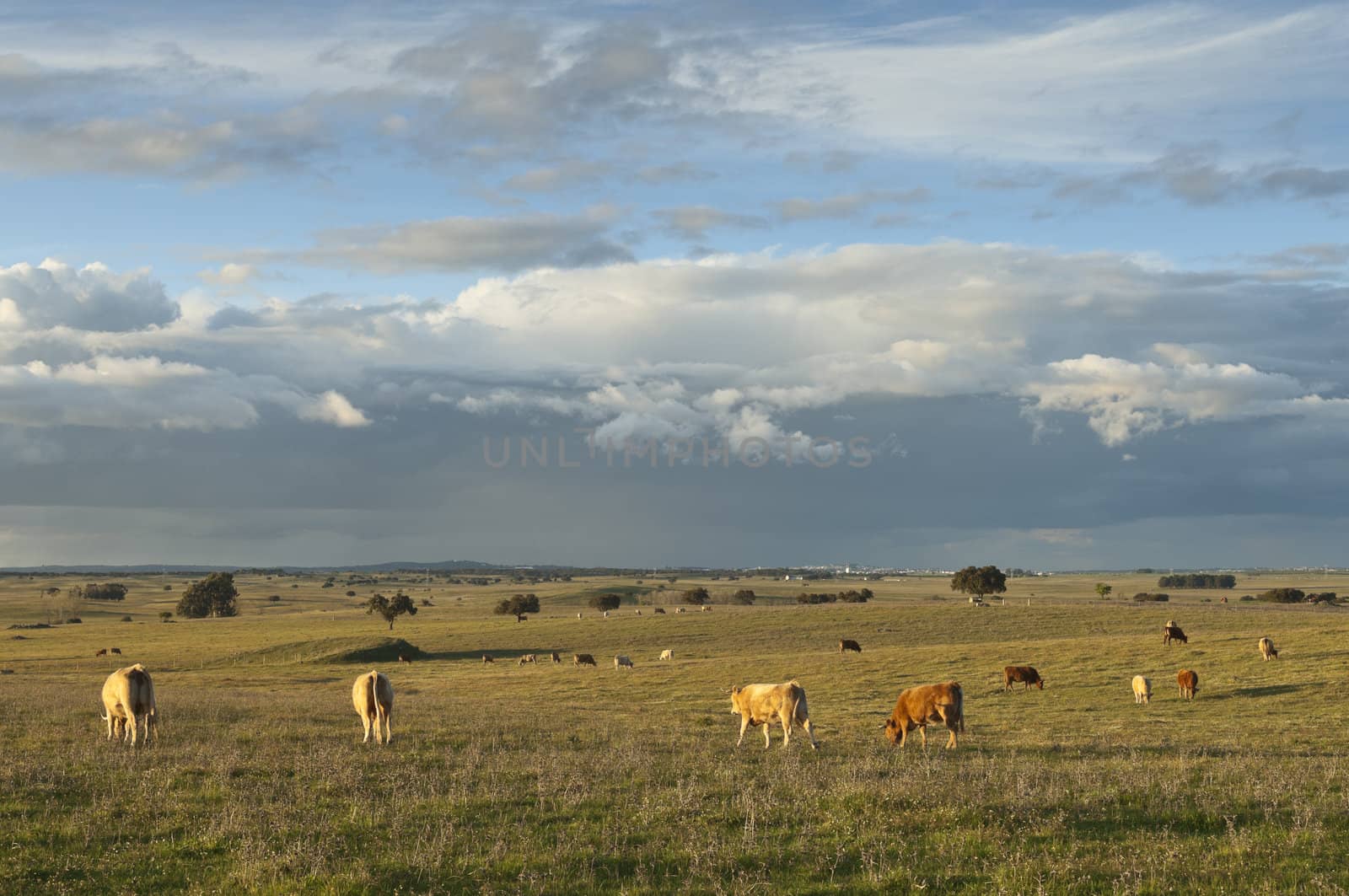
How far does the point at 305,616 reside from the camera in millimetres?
121750

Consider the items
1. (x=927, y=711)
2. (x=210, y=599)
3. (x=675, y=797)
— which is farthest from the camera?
(x=210, y=599)

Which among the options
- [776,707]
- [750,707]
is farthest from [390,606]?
[776,707]

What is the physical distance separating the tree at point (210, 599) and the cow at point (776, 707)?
120 m

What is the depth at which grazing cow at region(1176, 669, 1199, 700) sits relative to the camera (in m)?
36.8

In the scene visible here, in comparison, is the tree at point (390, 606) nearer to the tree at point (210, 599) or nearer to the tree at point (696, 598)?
the tree at point (210, 599)

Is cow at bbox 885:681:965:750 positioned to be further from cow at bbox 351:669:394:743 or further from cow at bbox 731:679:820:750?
cow at bbox 351:669:394:743

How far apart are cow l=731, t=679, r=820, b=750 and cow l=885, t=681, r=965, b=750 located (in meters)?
1.92

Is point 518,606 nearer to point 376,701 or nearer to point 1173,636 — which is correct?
point 1173,636

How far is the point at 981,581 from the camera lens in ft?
414

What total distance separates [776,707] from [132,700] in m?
13.5

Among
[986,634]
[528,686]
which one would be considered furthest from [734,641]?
[528,686]

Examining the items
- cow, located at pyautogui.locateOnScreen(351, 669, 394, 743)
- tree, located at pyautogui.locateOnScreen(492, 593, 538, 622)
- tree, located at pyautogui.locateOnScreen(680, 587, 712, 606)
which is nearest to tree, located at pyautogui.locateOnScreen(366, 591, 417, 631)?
tree, located at pyautogui.locateOnScreen(492, 593, 538, 622)

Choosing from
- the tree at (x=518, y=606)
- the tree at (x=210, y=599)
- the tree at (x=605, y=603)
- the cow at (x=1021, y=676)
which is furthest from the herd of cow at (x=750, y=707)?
the tree at (x=210, y=599)

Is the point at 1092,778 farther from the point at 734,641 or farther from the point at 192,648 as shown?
the point at 192,648
